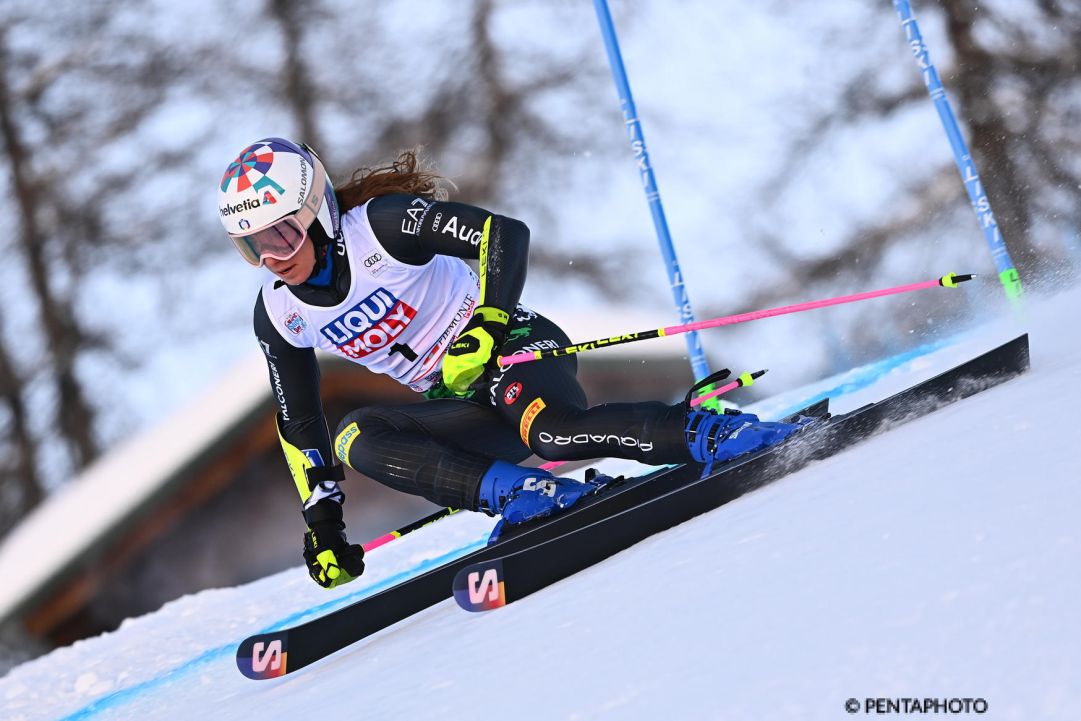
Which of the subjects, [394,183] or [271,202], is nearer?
[271,202]

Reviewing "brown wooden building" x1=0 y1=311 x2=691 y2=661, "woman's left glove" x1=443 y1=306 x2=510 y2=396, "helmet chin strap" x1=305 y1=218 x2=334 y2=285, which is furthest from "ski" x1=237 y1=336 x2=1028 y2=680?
"brown wooden building" x1=0 y1=311 x2=691 y2=661

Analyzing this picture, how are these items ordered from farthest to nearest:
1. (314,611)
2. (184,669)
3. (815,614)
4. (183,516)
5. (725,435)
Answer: (183,516) < (314,611) < (184,669) < (725,435) < (815,614)

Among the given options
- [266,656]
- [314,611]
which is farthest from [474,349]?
[314,611]

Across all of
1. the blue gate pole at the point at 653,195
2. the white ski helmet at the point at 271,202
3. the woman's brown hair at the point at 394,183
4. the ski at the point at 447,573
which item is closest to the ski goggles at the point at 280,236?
the white ski helmet at the point at 271,202

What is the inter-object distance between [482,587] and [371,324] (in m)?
0.87

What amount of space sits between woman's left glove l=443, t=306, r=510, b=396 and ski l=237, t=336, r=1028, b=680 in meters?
0.44

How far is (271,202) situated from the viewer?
2.84m

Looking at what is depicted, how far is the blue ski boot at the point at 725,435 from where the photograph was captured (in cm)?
275

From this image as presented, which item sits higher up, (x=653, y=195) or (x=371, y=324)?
(x=653, y=195)

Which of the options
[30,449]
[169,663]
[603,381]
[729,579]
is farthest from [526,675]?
[30,449]

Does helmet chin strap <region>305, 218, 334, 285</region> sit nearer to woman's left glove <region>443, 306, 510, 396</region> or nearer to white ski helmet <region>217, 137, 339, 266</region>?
white ski helmet <region>217, 137, 339, 266</region>

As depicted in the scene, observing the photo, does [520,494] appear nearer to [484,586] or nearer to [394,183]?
[484,586]

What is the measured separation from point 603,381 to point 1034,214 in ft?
15.7

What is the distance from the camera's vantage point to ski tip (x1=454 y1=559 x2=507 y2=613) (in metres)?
2.46
